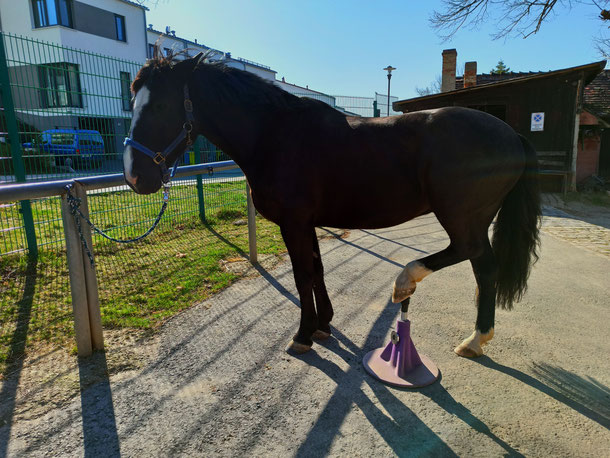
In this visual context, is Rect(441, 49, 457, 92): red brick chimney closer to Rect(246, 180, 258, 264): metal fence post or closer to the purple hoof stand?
Rect(246, 180, 258, 264): metal fence post

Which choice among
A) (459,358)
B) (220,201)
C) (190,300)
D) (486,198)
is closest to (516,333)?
(459,358)

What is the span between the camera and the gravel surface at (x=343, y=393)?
201cm

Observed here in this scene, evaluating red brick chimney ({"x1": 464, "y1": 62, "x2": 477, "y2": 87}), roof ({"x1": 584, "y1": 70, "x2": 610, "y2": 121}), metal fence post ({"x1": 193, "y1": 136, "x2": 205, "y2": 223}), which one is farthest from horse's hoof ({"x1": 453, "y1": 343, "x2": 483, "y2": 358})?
red brick chimney ({"x1": 464, "y1": 62, "x2": 477, "y2": 87})

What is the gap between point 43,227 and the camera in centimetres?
561

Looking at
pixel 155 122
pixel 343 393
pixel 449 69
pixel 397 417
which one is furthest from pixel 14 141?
pixel 449 69

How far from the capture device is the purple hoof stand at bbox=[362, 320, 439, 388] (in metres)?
2.54

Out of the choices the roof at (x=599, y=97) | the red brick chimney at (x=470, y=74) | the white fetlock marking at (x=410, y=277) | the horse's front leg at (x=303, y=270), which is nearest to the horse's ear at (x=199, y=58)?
the horse's front leg at (x=303, y=270)

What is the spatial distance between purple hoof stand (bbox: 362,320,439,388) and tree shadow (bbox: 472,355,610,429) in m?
0.48

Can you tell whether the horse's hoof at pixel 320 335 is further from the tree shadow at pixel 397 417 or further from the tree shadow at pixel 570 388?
the tree shadow at pixel 570 388

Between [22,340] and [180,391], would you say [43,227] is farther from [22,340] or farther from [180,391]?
[180,391]

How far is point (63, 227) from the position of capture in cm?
330

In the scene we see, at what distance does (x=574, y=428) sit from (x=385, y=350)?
1.17 meters

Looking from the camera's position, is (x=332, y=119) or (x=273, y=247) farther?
(x=273, y=247)

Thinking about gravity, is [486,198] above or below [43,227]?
above
